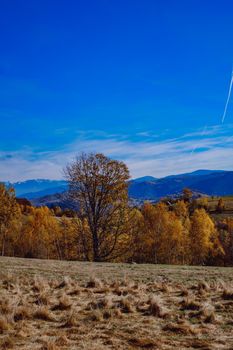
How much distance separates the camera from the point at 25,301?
1307 cm

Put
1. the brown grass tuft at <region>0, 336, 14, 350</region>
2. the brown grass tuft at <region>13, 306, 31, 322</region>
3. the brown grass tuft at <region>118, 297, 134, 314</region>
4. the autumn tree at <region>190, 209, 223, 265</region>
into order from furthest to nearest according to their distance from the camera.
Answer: the autumn tree at <region>190, 209, 223, 265</region>, the brown grass tuft at <region>118, 297, 134, 314</region>, the brown grass tuft at <region>13, 306, 31, 322</region>, the brown grass tuft at <region>0, 336, 14, 350</region>

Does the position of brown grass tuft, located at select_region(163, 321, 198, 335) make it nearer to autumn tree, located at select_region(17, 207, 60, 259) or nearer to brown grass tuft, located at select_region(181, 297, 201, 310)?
brown grass tuft, located at select_region(181, 297, 201, 310)

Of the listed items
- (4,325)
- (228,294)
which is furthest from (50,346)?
(228,294)

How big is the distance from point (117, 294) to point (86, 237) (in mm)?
28932

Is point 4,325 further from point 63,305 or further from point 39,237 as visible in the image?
point 39,237

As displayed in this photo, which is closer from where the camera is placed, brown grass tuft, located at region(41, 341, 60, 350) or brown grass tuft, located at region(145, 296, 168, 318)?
brown grass tuft, located at region(41, 341, 60, 350)

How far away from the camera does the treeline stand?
4131 centimetres

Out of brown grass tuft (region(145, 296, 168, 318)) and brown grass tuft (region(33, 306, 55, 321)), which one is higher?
brown grass tuft (region(33, 306, 55, 321))

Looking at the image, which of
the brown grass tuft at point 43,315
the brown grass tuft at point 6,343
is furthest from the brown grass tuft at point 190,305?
the brown grass tuft at point 6,343

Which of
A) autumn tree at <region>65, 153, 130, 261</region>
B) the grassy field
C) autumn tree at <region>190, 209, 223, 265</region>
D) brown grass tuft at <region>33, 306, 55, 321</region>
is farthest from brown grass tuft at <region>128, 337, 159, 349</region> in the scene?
autumn tree at <region>190, 209, 223, 265</region>

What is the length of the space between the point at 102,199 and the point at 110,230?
3622 mm

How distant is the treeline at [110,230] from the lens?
4131 centimetres

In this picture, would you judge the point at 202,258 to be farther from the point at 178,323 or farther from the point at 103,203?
the point at 178,323

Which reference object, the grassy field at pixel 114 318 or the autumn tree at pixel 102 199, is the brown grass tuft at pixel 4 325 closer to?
the grassy field at pixel 114 318
